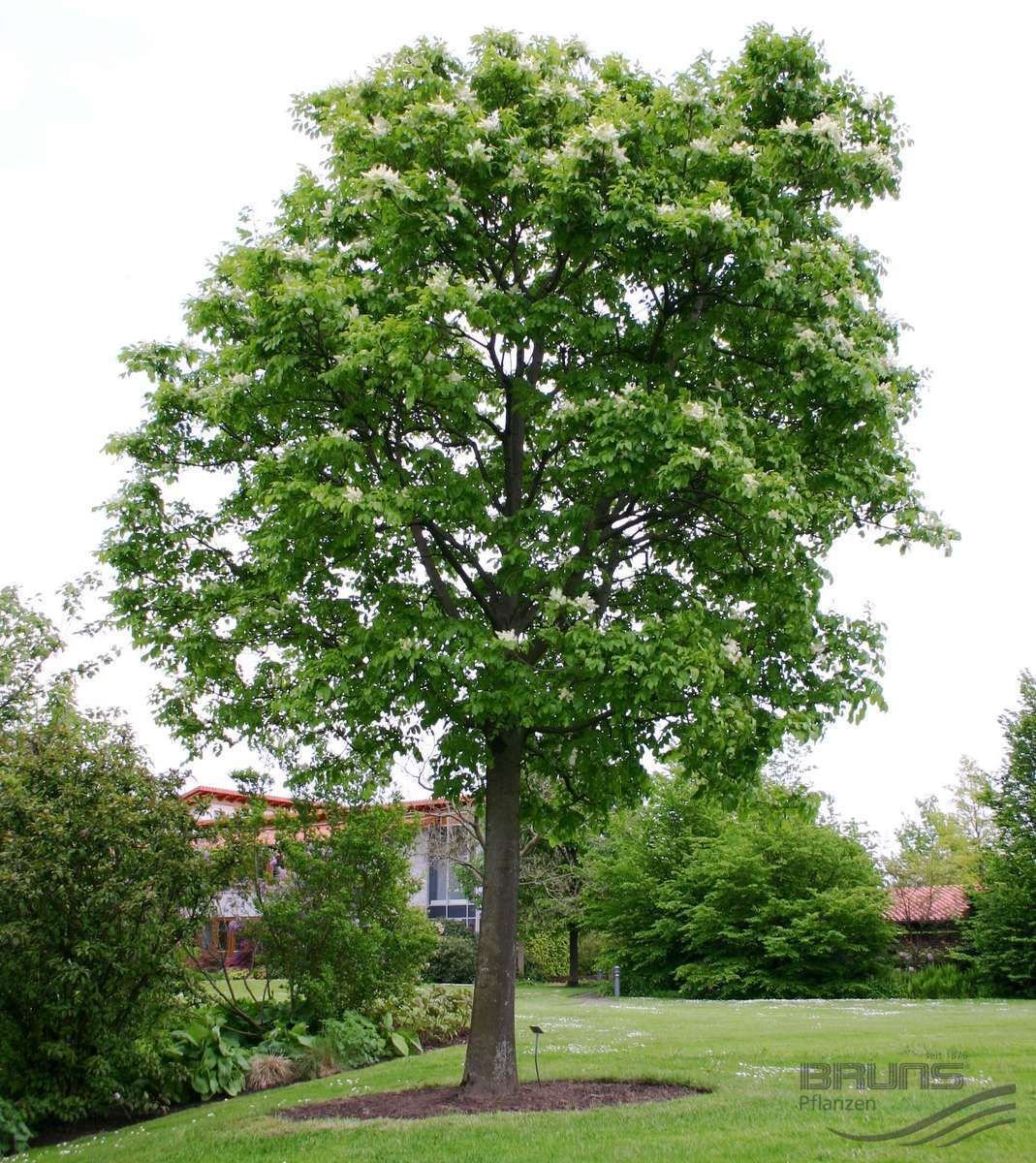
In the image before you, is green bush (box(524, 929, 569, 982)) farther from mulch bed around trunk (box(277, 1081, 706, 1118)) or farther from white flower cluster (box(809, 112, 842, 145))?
white flower cluster (box(809, 112, 842, 145))

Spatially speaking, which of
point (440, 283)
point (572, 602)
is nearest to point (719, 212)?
point (440, 283)

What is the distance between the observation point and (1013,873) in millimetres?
30297

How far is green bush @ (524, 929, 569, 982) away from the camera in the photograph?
147 feet

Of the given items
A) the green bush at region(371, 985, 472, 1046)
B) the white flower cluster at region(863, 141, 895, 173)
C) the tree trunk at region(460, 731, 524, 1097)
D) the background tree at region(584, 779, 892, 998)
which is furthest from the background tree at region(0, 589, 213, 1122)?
the background tree at region(584, 779, 892, 998)

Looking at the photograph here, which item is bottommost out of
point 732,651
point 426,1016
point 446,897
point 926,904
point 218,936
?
point 446,897

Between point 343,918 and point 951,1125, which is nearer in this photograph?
point 951,1125

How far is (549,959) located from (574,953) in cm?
418

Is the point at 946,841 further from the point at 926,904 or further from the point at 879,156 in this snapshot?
the point at 879,156

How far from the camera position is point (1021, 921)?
29750 mm

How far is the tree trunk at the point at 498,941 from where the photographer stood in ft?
33.9

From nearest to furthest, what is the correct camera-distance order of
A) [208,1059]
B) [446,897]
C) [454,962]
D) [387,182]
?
[387,182] → [208,1059] → [454,962] → [446,897]

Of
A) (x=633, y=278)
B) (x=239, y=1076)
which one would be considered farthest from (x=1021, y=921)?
(x=633, y=278)

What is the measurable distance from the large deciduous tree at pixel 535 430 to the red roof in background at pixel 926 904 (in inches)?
1103

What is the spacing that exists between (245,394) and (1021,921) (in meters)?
28.6
